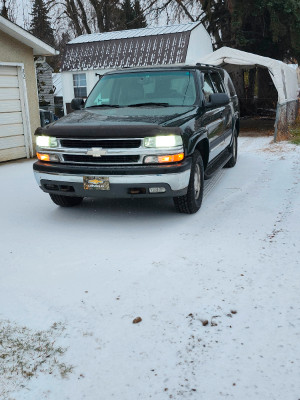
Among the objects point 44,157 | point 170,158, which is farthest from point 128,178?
point 44,157

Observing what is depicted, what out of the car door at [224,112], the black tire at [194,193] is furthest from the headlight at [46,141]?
the car door at [224,112]

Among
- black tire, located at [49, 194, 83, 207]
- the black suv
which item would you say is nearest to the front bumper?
the black suv

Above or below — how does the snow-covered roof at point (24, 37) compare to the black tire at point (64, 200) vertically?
above

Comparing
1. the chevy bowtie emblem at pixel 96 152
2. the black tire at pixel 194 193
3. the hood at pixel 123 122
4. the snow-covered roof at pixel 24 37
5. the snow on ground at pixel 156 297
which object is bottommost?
the snow on ground at pixel 156 297

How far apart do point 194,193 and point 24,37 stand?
761 centimetres

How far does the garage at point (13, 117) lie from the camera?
11023 millimetres

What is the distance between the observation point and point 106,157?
518 cm

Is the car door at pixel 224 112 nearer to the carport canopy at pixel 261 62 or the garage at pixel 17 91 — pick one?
the garage at pixel 17 91

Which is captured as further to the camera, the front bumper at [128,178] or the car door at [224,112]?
the car door at [224,112]

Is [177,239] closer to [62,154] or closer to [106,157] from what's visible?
[106,157]

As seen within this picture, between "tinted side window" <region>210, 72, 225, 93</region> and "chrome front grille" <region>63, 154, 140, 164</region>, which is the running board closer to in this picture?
"tinted side window" <region>210, 72, 225, 93</region>

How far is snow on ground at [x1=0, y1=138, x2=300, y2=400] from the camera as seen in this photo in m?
2.60

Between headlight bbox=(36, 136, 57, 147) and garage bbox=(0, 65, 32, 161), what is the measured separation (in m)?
5.91

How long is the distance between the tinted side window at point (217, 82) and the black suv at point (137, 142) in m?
0.96
